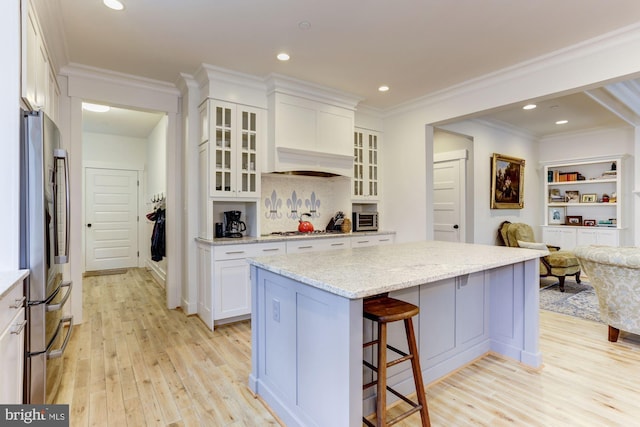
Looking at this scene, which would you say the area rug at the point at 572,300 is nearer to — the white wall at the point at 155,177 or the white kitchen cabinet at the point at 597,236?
the white kitchen cabinet at the point at 597,236

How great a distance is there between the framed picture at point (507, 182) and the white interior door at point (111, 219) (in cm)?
689

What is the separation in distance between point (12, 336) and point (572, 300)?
5.53 metres

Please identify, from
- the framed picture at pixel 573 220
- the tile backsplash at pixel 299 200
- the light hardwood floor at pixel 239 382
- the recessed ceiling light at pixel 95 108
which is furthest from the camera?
the framed picture at pixel 573 220

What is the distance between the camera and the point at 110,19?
2.61m

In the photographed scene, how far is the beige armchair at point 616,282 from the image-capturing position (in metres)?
2.77

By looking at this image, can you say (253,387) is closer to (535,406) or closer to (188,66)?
(535,406)

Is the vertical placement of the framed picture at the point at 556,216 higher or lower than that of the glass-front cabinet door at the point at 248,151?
lower

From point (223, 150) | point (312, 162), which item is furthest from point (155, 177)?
point (312, 162)

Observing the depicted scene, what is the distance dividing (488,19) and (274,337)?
9.43 ft

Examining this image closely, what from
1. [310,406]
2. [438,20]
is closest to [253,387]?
[310,406]

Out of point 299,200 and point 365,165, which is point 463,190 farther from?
point 299,200

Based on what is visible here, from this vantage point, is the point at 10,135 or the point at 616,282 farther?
the point at 616,282

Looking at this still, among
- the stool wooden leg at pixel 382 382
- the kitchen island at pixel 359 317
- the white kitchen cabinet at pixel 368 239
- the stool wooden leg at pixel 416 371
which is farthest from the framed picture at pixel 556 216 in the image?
the stool wooden leg at pixel 382 382

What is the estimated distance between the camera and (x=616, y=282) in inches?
113
